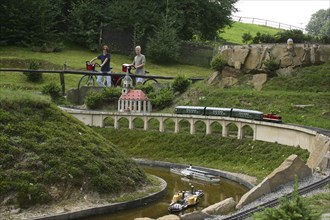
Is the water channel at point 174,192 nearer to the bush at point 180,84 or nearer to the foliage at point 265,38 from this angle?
the bush at point 180,84

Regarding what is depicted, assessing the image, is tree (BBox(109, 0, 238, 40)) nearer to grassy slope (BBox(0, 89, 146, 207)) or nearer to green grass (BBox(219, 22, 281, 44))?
green grass (BBox(219, 22, 281, 44))

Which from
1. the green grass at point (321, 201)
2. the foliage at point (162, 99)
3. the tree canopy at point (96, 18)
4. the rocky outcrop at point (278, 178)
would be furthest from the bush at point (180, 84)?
the green grass at point (321, 201)

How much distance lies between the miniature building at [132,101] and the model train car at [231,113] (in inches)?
164

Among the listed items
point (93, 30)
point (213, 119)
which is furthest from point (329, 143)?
point (93, 30)

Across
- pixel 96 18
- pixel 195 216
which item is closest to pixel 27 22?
pixel 96 18

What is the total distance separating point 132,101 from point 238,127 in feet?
40.1

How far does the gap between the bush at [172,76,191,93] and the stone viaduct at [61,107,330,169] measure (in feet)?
19.6

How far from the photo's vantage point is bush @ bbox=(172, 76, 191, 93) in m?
63.7

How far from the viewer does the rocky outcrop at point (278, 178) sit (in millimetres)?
31688

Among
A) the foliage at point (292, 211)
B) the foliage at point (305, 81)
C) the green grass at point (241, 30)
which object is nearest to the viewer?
the foliage at point (292, 211)

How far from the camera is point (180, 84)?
63.7 m

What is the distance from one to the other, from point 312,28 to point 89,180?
14869 centimetres

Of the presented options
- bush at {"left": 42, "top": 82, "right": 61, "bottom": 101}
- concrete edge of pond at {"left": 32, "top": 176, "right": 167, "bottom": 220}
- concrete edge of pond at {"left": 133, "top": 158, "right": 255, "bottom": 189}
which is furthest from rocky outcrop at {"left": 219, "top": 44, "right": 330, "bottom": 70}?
concrete edge of pond at {"left": 32, "top": 176, "right": 167, "bottom": 220}

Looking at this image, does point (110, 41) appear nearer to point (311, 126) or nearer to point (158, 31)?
point (158, 31)
